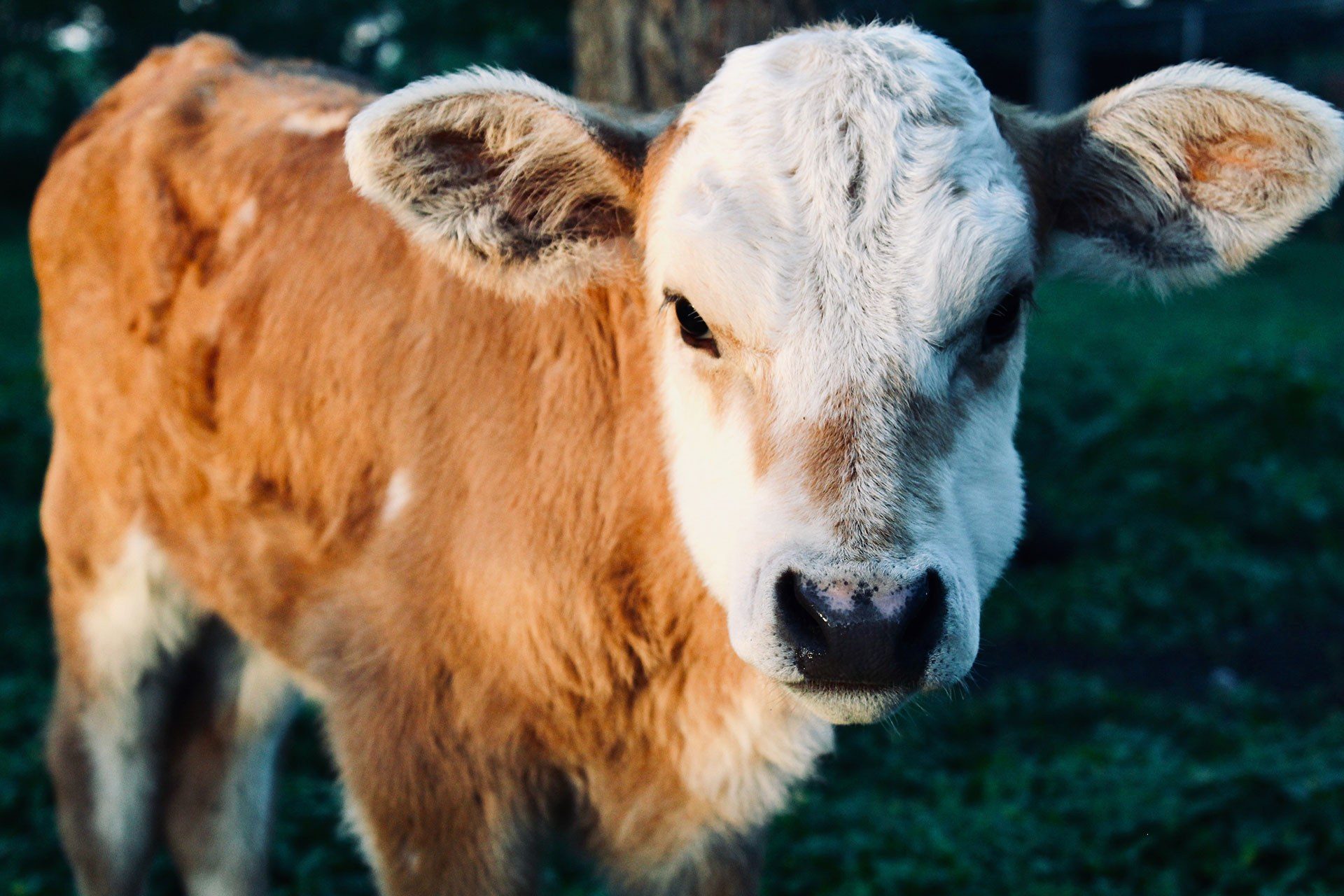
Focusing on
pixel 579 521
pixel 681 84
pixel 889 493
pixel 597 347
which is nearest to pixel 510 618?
pixel 579 521

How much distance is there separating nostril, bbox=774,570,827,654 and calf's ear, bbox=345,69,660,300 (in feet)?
3.08

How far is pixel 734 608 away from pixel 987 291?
2.27ft

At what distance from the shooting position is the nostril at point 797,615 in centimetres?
190

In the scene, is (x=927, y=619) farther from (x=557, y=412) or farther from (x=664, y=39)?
(x=664, y=39)

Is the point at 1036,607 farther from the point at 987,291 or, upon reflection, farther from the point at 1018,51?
the point at 1018,51

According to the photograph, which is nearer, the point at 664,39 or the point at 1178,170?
the point at 1178,170

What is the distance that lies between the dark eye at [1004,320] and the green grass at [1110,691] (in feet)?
2.86

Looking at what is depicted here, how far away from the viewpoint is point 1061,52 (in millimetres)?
16875

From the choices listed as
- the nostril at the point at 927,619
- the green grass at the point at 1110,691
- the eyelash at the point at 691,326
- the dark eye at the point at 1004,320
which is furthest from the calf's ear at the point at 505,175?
the green grass at the point at 1110,691

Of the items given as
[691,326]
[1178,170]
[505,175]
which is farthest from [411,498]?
[1178,170]

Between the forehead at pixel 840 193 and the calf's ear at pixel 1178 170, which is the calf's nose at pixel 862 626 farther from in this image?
the calf's ear at pixel 1178 170

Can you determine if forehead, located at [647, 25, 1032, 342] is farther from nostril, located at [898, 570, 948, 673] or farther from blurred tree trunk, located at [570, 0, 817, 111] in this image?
blurred tree trunk, located at [570, 0, 817, 111]

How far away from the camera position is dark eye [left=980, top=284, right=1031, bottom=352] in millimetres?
2240

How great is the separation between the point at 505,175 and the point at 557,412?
1.73 ft
